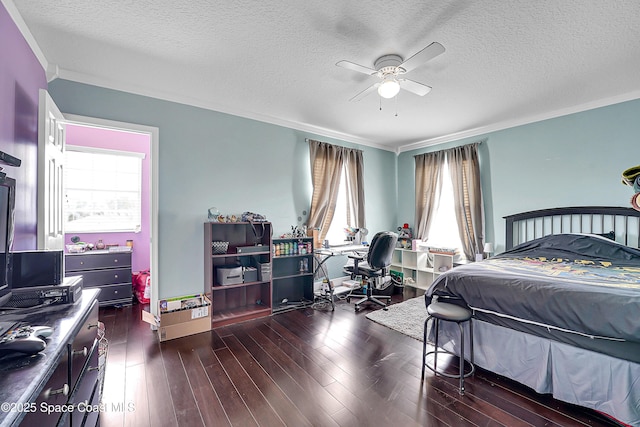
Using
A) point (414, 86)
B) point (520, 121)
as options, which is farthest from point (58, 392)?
point (520, 121)

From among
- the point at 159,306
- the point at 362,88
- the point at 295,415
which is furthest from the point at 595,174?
the point at 159,306

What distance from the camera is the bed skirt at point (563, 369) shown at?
165 cm

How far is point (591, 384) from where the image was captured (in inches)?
69.7

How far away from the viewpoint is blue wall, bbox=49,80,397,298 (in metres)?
3.02

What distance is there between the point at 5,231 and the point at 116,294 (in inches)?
121

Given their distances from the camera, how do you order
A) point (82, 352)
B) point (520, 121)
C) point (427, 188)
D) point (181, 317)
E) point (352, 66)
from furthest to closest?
point (427, 188), point (520, 121), point (181, 317), point (352, 66), point (82, 352)

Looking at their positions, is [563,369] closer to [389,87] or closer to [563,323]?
[563,323]

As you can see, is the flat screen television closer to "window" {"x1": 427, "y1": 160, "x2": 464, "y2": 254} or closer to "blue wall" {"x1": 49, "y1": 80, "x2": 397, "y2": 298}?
"blue wall" {"x1": 49, "y1": 80, "x2": 397, "y2": 298}

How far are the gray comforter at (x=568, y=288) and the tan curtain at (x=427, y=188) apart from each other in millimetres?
1936

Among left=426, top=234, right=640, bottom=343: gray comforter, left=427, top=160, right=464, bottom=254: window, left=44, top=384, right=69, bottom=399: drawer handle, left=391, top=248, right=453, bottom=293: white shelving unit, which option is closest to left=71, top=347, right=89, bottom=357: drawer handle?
left=44, top=384, right=69, bottom=399: drawer handle

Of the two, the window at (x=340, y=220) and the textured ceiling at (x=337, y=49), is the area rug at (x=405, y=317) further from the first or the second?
the textured ceiling at (x=337, y=49)

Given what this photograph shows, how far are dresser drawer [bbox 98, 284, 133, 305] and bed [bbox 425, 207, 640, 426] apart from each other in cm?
394

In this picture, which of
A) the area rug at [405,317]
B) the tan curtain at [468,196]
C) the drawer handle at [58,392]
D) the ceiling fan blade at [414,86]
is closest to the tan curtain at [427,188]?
the tan curtain at [468,196]

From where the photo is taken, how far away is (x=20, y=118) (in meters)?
1.96
